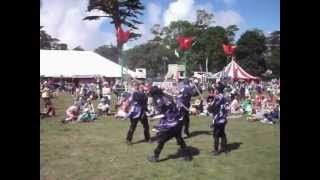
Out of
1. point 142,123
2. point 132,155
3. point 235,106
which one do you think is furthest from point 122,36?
point 235,106

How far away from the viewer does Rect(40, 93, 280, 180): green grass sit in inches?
250

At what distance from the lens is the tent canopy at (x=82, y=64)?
6691 millimetres

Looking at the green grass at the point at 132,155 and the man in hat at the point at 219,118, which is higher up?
the man in hat at the point at 219,118

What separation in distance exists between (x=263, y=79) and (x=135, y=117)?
191 centimetres

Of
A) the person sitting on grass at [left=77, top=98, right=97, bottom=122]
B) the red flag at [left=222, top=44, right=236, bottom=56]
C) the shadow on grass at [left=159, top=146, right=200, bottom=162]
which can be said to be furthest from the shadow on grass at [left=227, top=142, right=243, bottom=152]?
the person sitting on grass at [left=77, top=98, right=97, bottom=122]

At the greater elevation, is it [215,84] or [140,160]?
[215,84]

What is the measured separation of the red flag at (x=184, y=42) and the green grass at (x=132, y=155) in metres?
0.95

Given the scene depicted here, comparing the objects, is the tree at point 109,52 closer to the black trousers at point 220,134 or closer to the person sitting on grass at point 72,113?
the person sitting on grass at point 72,113

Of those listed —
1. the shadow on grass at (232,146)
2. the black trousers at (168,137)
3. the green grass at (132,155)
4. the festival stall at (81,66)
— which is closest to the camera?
the green grass at (132,155)

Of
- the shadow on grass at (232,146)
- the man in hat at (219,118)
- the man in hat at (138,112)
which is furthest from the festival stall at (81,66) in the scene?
the shadow on grass at (232,146)

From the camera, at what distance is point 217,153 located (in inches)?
266

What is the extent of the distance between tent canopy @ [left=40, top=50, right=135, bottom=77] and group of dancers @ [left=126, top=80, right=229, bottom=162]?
1.25 feet
